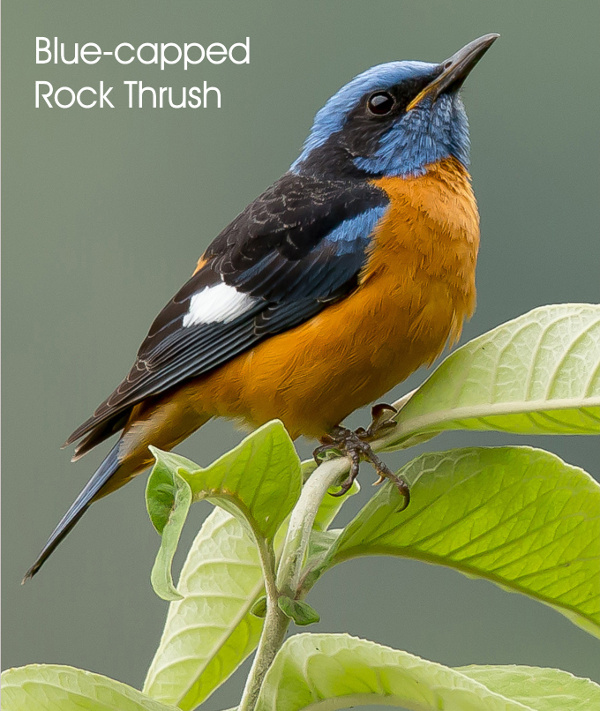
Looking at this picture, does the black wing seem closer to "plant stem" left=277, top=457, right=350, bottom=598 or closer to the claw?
the claw

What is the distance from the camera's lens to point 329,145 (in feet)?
10.6

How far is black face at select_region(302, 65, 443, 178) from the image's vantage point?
10.3 ft

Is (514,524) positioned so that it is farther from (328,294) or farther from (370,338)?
(328,294)

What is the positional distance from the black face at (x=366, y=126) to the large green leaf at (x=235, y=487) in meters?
1.84

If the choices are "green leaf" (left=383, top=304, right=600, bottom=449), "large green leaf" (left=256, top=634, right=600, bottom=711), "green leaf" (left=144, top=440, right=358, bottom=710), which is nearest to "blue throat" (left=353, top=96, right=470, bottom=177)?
"green leaf" (left=383, top=304, right=600, bottom=449)

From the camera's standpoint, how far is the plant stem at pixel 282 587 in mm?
1402

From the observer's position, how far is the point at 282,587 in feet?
4.68

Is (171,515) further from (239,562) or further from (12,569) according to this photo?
(12,569)

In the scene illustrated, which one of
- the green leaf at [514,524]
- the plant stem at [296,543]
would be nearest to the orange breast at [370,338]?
the green leaf at [514,524]

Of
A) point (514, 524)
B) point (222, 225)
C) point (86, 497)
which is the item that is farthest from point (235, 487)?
point (222, 225)

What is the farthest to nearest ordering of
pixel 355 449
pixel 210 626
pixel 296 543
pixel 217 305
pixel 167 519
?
pixel 217 305, pixel 355 449, pixel 210 626, pixel 296 543, pixel 167 519

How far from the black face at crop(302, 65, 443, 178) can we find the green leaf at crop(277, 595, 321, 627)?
1913 mm

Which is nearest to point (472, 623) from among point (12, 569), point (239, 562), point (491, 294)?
point (491, 294)

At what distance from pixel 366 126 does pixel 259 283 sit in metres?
0.65
